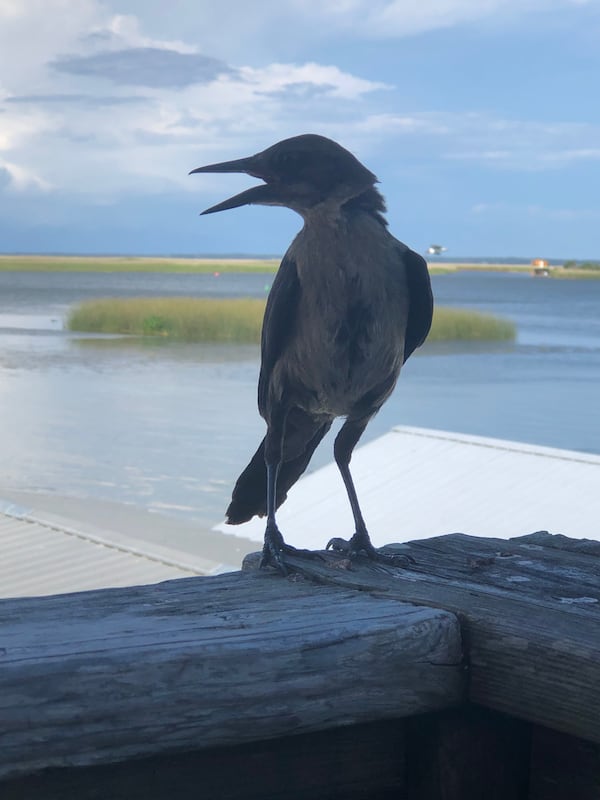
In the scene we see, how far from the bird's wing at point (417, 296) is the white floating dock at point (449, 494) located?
704 cm

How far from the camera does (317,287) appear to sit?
248cm

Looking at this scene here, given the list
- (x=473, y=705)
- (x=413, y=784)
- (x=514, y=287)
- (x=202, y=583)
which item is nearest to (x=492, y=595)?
(x=473, y=705)

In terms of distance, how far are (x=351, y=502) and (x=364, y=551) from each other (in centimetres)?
43

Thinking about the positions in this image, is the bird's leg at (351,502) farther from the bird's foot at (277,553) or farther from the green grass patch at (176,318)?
the green grass patch at (176,318)

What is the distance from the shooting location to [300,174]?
241 cm

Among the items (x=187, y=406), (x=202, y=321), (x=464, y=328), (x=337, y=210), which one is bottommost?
(x=187, y=406)

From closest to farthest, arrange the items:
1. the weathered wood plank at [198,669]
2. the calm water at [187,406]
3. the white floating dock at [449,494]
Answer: the weathered wood plank at [198,669] → the white floating dock at [449,494] → the calm water at [187,406]

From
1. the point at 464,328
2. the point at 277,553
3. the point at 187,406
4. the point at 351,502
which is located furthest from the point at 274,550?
the point at 464,328

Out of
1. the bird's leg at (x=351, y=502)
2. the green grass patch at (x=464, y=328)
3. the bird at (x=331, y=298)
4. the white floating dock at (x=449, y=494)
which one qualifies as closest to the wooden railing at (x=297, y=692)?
the bird's leg at (x=351, y=502)

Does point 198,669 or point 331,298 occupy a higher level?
point 331,298

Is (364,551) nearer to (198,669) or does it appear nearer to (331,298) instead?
(331,298)

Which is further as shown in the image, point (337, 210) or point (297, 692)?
point (337, 210)

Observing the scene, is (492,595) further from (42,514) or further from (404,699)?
(42,514)

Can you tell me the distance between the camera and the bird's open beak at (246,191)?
2.35m
